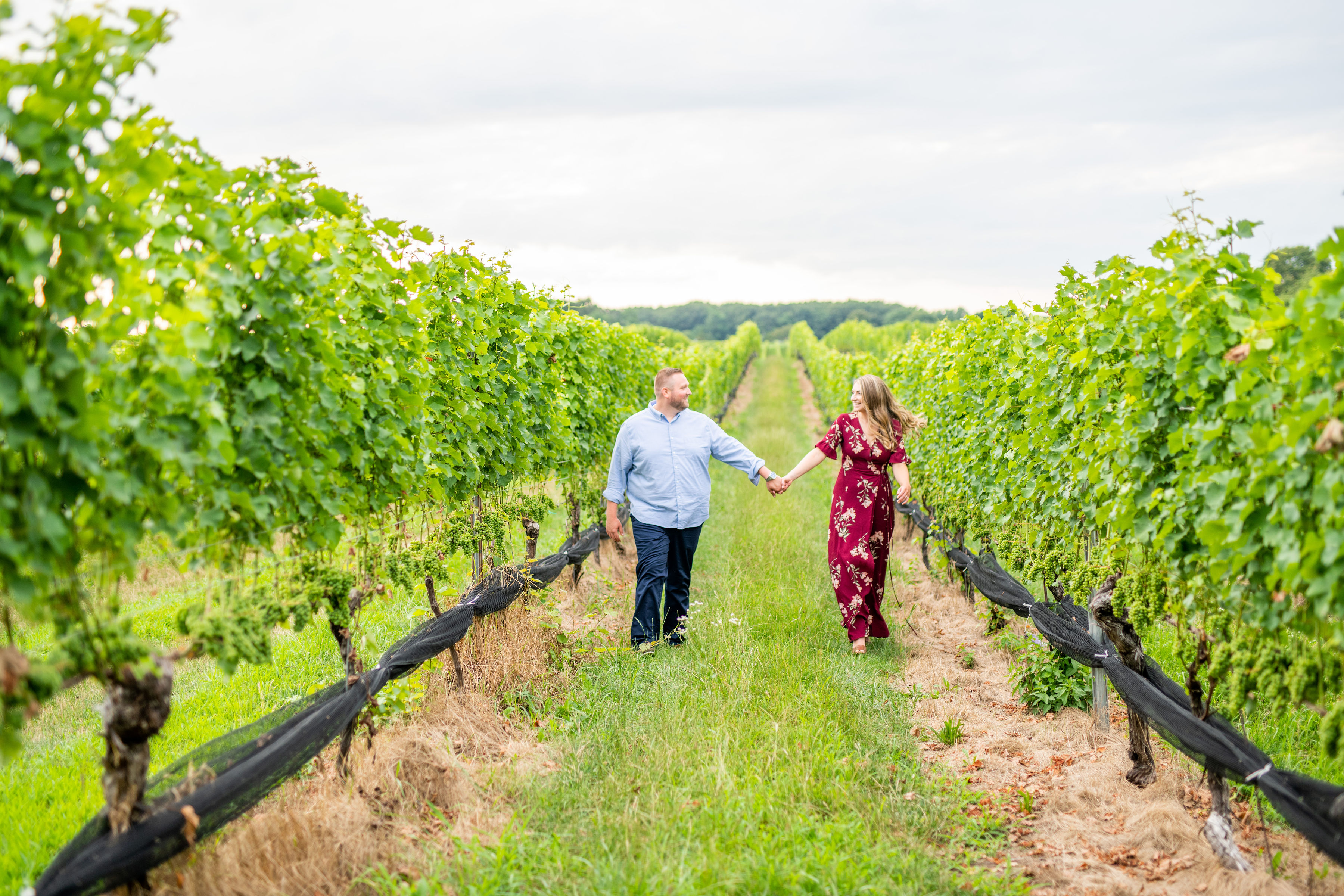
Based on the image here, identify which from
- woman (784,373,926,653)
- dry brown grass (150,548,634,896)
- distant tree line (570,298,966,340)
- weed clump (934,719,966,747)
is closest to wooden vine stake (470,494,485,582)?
dry brown grass (150,548,634,896)

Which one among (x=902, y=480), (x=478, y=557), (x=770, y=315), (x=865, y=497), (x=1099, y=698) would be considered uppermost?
(x=770, y=315)

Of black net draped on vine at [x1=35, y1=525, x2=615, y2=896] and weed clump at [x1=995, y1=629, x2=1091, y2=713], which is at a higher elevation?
black net draped on vine at [x1=35, y1=525, x2=615, y2=896]

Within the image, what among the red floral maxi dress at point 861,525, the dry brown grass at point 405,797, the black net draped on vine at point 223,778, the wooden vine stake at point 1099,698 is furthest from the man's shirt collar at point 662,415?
the wooden vine stake at point 1099,698

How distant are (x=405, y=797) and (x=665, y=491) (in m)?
2.61

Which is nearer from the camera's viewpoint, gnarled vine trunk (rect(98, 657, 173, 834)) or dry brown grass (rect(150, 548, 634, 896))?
gnarled vine trunk (rect(98, 657, 173, 834))

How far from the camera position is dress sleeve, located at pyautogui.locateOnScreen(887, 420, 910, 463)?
5.77 m

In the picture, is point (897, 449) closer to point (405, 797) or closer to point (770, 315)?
point (405, 797)

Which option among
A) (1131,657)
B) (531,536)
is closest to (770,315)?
(531,536)

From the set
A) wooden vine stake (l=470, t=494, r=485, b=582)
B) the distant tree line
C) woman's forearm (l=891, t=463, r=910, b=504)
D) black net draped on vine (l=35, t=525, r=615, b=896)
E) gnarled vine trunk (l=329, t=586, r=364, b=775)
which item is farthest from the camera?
the distant tree line

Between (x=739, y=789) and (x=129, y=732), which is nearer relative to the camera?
(x=129, y=732)

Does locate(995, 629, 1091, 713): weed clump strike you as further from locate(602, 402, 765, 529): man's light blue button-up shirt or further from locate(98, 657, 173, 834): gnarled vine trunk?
locate(98, 657, 173, 834): gnarled vine trunk

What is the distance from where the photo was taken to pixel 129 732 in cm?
248

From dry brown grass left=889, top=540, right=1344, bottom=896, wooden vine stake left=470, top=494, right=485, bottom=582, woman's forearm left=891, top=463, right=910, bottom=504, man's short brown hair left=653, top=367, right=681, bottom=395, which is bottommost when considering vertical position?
dry brown grass left=889, top=540, right=1344, bottom=896

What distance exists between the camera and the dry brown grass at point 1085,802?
313 centimetres
